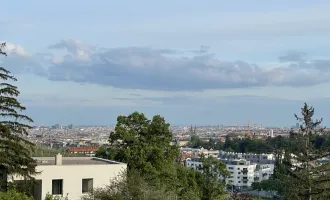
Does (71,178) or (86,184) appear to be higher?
(71,178)

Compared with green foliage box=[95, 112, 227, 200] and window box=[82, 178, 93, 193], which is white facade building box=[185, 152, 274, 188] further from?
window box=[82, 178, 93, 193]

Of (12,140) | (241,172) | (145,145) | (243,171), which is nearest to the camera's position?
(12,140)

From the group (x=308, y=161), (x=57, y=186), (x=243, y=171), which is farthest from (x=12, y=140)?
(x=243, y=171)

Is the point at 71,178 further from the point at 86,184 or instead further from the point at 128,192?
the point at 128,192

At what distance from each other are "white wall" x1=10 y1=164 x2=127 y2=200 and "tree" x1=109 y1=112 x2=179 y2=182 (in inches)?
117

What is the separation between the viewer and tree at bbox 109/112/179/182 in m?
36.1

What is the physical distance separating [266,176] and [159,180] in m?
118

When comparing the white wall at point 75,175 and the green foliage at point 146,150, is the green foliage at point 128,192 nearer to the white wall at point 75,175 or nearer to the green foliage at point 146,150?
the white wall at point 75,175

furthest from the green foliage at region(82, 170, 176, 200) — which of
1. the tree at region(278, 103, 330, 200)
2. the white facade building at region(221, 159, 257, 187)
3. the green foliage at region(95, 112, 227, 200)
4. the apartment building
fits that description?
the white facade building at region(221, 159, 257, 187)

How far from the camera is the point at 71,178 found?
3133cm

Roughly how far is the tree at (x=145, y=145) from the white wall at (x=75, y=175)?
2.98m

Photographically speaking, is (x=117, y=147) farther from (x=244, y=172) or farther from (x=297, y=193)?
(x=244, y=172)

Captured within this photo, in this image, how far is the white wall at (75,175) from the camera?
99.9 ft

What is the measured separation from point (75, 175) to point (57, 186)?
120cm
